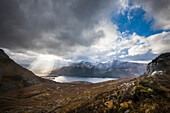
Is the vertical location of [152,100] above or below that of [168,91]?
below

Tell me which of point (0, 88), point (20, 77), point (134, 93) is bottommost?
point (0, 88)

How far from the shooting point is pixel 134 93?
1066cm

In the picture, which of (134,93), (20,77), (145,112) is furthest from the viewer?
(20,77)

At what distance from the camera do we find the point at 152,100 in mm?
8641

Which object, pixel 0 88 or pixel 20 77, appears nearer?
pixel 0 88

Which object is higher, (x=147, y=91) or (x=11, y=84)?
(x=147, y=91)

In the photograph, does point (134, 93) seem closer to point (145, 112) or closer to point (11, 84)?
point (145, 112)

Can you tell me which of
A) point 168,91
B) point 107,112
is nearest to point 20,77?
point 107,112

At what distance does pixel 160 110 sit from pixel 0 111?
5007 cm

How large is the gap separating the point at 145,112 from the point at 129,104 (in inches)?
85.8

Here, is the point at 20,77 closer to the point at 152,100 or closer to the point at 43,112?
the point at 43,112

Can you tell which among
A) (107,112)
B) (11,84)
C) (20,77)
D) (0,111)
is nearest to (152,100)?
(107,112)

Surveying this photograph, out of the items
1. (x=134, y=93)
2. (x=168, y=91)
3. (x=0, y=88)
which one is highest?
(x=168, y=91)

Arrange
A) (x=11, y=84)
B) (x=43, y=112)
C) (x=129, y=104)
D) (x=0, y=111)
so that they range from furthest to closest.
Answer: (x=11, y=84)
(x=0, y=111)
(x=43, y=112)
(x=129, y=104)
